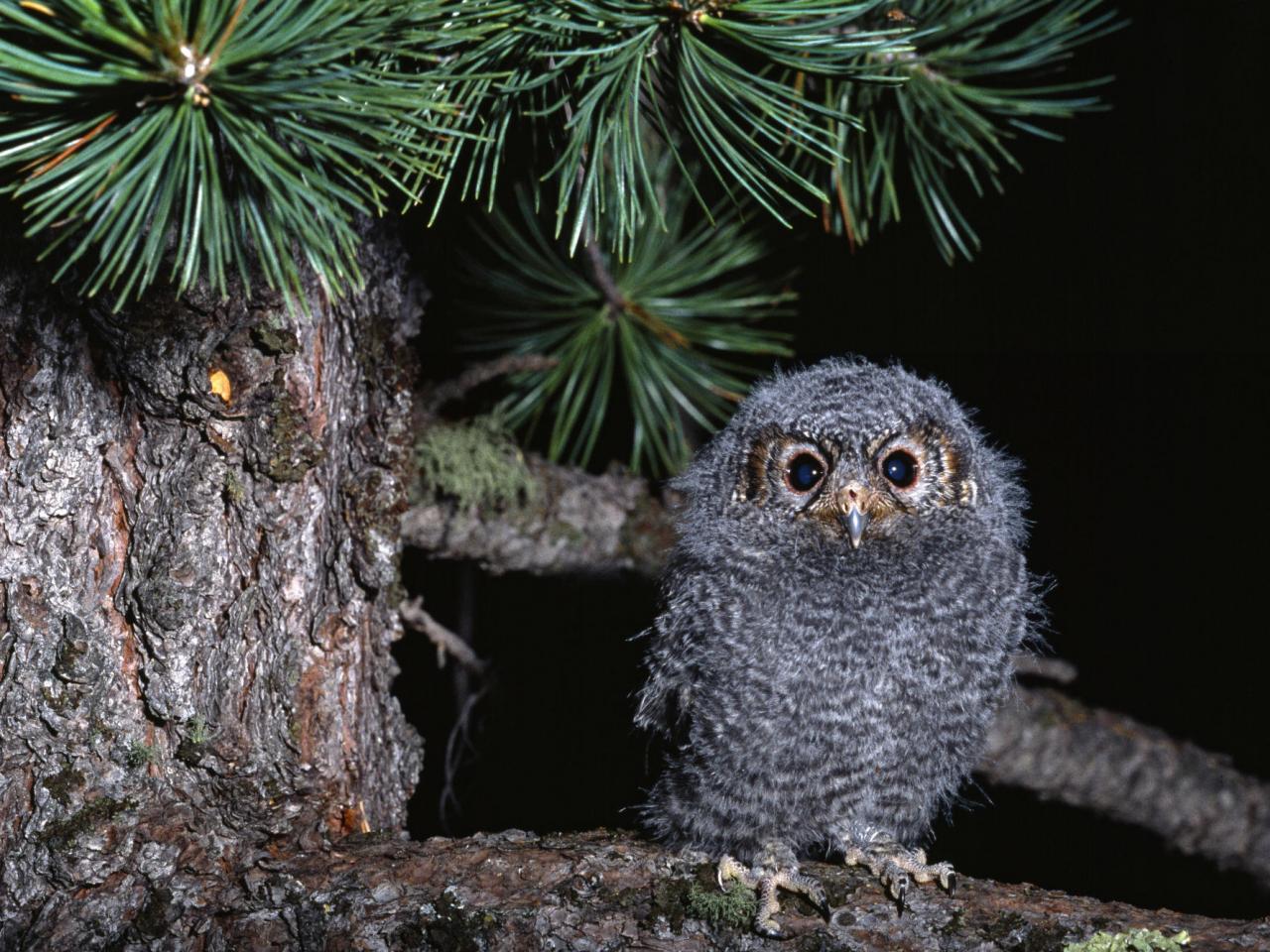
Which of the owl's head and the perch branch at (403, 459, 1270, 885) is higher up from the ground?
the owl's head

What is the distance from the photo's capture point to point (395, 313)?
166cm

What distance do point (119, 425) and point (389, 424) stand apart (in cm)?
37

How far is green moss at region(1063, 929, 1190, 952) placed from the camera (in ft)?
4.05

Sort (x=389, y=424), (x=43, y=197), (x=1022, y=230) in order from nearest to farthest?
(x=43, y=197) → (x=389, y=424) → (x=1022, y=230)

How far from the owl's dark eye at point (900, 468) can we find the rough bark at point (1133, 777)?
0.82 m

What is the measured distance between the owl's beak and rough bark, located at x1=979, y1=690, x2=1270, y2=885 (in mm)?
888

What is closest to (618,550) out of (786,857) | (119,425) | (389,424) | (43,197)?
(389,424)

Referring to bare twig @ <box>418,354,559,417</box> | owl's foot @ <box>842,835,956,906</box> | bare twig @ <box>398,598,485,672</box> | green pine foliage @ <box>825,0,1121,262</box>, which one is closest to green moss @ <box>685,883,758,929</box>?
owl's foot @ <box>842,835,956,906</box>

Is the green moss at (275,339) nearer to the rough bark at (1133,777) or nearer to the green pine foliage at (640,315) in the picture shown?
the green pine foliage at (640,315)

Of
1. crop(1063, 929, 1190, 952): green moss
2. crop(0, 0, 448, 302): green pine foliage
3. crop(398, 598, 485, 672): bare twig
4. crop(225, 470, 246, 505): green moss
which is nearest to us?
crop(0, 0, 448, 302): green pine foliage

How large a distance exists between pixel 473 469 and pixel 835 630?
0.79m

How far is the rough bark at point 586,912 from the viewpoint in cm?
129

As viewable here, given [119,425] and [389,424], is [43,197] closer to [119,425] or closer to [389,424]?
[119,425]

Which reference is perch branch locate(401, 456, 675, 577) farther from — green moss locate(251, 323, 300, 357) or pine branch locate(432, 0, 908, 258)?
pine branch locate(432, 0, 908, 258)
